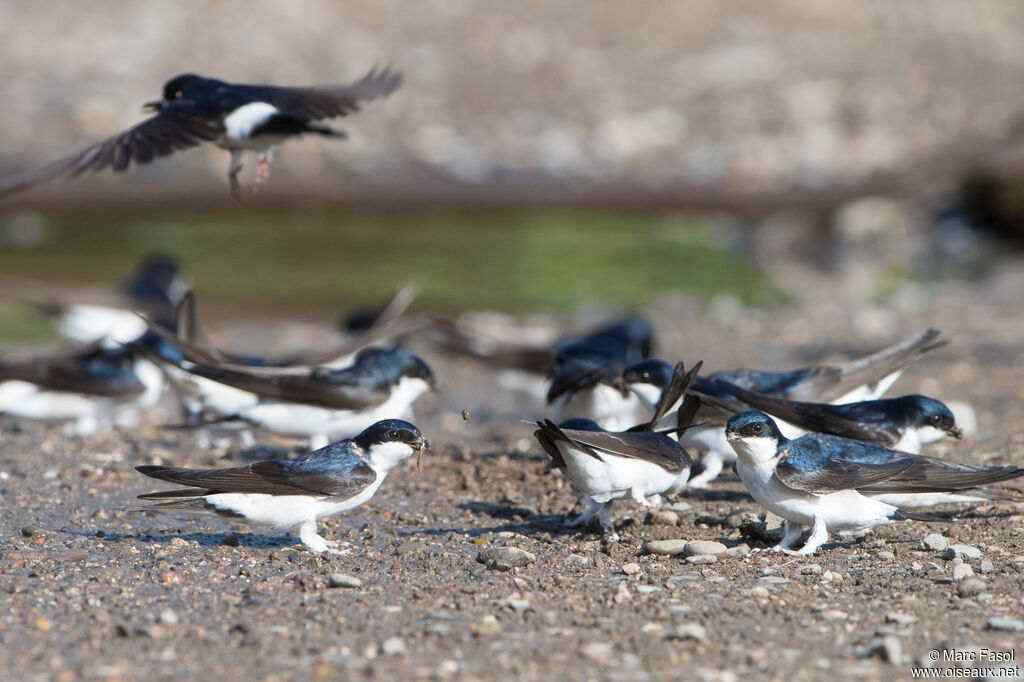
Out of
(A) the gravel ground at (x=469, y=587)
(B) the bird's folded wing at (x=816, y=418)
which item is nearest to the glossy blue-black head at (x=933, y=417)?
(B) the bird's folded wing at (x=816, y=418)

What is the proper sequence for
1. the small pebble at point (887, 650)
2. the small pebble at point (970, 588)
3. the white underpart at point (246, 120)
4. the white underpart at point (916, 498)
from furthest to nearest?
1. the white underpart at point (246, 120)
2. the white underpart at point (916, 498)
3. the small pebble at point (970, 588)
4. the small pebble at point (887, 650)

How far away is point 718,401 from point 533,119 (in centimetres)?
1336

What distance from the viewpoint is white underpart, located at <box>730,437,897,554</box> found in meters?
4.59

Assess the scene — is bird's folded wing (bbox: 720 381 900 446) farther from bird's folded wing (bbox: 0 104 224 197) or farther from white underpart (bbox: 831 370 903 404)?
bird's folded wing (bbox: 0 104 224 197)

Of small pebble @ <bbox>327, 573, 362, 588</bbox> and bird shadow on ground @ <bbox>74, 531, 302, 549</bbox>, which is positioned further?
bird shadow on ground @ <bbox>74, 531, 302, 549</bbox>

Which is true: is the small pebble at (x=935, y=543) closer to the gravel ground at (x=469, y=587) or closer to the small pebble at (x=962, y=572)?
the gravel ground at (x=469, y=587)

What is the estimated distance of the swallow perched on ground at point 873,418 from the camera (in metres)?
5.40

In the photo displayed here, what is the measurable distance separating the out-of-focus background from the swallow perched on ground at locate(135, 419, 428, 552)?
29.6ft

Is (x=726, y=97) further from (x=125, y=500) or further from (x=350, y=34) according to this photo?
(x=125, y=500)

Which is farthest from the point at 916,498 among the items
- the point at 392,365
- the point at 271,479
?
the point at 392,365

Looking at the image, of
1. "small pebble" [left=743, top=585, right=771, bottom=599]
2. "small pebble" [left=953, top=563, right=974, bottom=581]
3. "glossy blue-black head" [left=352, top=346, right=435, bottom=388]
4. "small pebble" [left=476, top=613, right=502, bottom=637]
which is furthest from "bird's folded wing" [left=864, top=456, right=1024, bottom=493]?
"glossy blue-black head" [left=352, top=346, right=435, bottom=388]

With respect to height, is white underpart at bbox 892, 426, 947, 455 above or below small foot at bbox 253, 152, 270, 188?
below

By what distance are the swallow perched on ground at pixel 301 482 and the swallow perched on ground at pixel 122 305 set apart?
12.5ft

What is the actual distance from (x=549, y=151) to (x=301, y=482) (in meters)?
13.6
